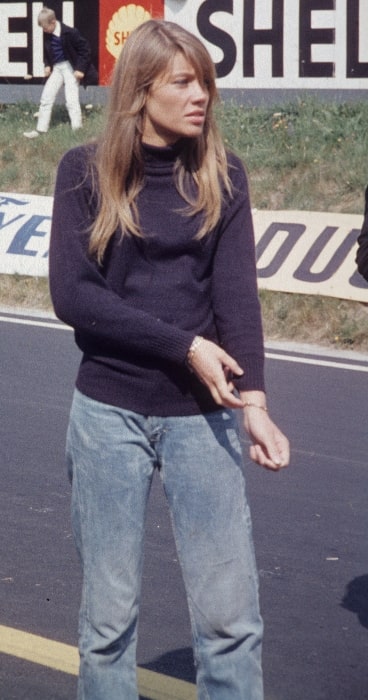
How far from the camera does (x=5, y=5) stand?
20.8 meters

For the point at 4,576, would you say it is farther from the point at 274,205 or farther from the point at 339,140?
the point at 339,140

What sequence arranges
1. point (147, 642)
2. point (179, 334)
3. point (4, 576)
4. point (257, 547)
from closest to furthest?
point (179, 334) → point (147, 642) → point (4, 576) → point (257, 547)

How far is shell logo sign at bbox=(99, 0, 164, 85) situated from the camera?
63.1 ft

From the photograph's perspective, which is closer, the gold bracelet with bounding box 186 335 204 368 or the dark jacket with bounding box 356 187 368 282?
the gold bracelet with bounding box 186 335 204 368

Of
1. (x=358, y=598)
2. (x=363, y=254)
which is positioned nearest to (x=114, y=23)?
(x=358, y=598)

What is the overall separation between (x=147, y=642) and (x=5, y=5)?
1734cm

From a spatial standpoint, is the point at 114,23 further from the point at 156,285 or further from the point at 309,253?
the point at 156,285

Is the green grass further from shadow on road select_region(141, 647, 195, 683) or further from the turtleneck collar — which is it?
the turtleneck collar

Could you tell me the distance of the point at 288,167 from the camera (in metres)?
15.5

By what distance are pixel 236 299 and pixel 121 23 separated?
55.1 ft

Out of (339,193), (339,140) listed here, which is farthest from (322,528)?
(339,140)

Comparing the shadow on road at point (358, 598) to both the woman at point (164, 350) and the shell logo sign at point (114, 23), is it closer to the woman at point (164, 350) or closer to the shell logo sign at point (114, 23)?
the woman at point (164, 350)

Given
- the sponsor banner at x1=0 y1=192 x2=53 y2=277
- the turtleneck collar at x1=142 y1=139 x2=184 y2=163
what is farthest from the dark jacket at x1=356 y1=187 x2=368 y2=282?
the sponsor banner at x1=0 y1=192 x2=53 y2=277

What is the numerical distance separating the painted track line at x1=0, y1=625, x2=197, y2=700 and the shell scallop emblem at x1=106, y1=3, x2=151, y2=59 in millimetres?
15229
